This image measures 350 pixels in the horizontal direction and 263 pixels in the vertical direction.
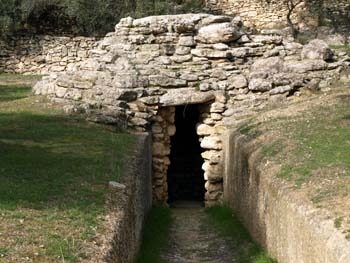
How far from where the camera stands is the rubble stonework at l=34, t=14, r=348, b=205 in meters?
16.0

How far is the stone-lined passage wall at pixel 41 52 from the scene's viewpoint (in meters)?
26.2

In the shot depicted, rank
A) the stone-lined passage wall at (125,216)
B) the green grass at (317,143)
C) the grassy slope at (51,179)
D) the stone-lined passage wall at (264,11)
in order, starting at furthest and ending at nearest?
the stone-lined passage wall at (264,11) < the green grass at (317,143) < the stone-lined passage wall at (125,216) < the grassy slope at (51,179)

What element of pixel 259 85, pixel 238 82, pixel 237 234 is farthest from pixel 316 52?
pixel 237 234

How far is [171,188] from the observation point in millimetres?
20641

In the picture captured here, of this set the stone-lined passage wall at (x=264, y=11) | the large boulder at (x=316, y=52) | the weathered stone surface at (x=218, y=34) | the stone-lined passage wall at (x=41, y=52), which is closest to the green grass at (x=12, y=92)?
the weathered stone surface at (x=218, y=34)

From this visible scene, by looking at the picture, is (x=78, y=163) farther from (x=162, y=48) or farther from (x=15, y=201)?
(x=162, y=48)

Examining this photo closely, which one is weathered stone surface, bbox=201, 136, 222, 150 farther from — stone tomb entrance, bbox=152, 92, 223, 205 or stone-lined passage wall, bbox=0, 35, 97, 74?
stone-lined passage wall, bbox=0, 35, 97, 74

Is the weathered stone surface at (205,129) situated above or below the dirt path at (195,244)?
above

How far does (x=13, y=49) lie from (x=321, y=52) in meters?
14.3

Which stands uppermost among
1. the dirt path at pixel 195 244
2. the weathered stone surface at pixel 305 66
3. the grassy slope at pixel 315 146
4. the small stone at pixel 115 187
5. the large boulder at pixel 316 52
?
the large boulder at pixel 316 52

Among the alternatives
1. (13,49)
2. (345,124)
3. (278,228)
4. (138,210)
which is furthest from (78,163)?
(13,49)

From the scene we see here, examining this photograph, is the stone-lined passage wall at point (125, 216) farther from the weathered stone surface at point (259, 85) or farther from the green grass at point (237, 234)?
the weathered stone surface at point (259, 85)

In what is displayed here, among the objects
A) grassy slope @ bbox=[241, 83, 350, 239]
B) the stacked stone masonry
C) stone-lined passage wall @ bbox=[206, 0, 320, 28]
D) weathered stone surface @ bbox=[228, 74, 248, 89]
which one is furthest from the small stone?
stone-lined passage wall @ bbox=[206, 0, 320, 28]

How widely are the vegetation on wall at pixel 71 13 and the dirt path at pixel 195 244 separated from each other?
15088 millimetres
